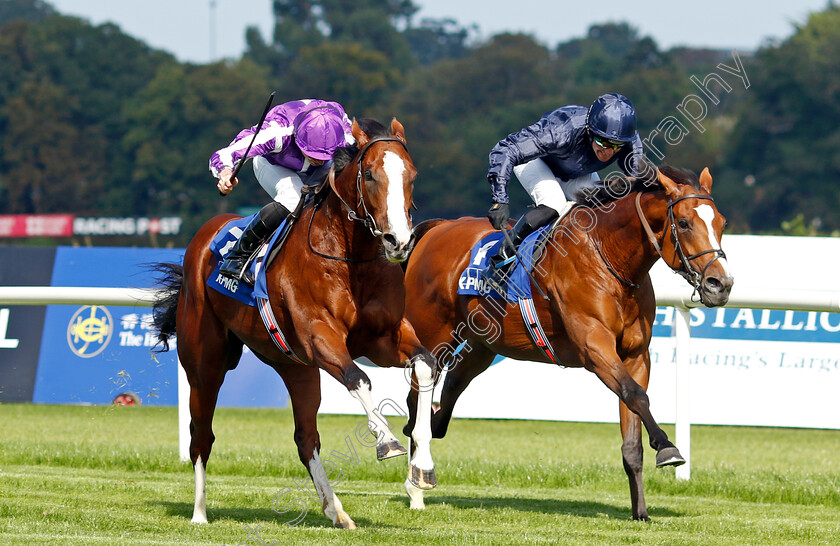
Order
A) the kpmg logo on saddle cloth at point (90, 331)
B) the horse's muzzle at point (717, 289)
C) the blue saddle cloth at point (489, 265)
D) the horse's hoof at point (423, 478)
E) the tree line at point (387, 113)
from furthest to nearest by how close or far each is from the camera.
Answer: the tree line at point (387, 113) → the kpmg logo on saddle cloth at point (90, 331) → the blue saddle cloth at point (489, 265) → the horse's muzzle at point (717, 289) → the horse's hoof at point (423, 478)

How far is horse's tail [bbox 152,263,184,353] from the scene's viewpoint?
21.6 ft

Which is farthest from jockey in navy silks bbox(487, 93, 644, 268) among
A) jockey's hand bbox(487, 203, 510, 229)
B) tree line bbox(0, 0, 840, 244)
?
tree line bbox(0, 0, 840, 244)

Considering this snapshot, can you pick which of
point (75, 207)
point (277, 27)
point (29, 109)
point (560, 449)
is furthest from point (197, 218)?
point (560, 449)

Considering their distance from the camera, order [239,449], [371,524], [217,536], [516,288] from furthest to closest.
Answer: [239,449], [516,288], [371,524], [217,536]

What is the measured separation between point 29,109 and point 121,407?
55517 millimetres

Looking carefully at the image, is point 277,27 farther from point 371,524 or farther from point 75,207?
point 371,524

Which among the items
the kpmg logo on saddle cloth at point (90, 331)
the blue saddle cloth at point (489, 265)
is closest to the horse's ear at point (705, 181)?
the blue saddle cloth at point (489, 265)

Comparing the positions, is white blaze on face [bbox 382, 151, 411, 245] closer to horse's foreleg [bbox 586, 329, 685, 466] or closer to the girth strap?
the girth strap

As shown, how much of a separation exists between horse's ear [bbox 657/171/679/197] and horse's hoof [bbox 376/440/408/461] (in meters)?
2.04

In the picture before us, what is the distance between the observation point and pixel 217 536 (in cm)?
516

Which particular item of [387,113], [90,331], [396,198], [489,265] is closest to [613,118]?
[489,265]

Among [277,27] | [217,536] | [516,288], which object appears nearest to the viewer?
[217,536]

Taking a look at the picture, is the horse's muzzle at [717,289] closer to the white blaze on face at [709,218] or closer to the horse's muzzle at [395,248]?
the white blaze on face at [709,218]

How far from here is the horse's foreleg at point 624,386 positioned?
5293 mm
